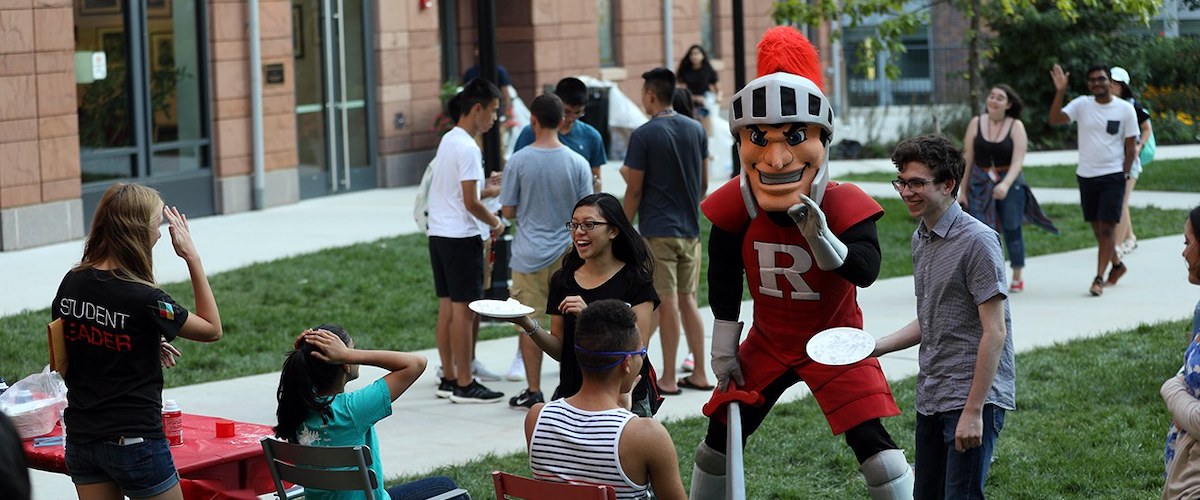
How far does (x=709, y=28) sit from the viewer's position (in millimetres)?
25688

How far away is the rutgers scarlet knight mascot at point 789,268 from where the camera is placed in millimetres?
5504

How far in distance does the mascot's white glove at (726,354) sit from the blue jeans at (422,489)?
1068 millimetres

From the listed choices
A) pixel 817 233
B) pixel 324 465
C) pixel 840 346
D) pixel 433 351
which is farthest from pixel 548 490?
pixel 433 351

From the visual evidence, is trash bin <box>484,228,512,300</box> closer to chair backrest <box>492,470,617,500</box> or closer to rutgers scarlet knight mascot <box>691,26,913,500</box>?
rutgers scarlet knight mascot <box>691,26,913,500</box>

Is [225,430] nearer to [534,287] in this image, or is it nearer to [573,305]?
[573,305]

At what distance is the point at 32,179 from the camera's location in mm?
13961

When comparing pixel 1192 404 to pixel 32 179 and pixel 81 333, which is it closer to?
pixel 81 333

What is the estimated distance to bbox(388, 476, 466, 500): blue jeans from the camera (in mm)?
5492

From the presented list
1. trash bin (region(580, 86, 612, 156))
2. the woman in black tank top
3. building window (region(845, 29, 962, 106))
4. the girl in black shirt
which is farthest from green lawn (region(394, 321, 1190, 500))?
building window (region(845, 29, 962, 106))

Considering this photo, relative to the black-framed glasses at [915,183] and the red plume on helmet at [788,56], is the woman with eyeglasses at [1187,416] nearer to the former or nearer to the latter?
the black-framed glasses at [915,183]

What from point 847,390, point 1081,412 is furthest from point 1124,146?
point 847,390

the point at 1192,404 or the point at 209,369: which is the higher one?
the point at 1192,404

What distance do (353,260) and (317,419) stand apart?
849 centimetres

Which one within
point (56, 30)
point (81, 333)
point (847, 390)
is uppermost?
point (56, 30)
